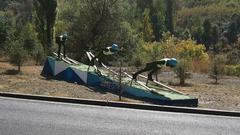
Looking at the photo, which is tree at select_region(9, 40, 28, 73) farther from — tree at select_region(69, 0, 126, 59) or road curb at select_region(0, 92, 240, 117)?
tree at select_region(69, 0, 126, 59)

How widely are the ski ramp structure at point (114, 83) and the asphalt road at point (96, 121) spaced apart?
1.55 meters

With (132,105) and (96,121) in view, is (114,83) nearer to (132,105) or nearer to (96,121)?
(132,105)

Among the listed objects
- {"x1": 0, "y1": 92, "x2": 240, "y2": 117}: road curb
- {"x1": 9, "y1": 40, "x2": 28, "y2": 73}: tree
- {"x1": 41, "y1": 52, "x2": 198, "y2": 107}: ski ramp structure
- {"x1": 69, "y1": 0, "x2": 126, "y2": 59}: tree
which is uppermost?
{"x1": 69, "y1": 0, "x2": 126, "y2": 59}: tree

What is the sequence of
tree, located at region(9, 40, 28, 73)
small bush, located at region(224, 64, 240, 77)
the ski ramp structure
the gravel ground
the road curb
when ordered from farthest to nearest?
small bush, located at region(224, 64, 240, 77) < tree, located at region(9, 40, 28, 73) < the gravel ground < the ski ramp structure < the road curb

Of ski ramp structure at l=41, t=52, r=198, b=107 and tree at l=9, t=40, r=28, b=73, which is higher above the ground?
tree at l=9, t=40, r=28, b=73

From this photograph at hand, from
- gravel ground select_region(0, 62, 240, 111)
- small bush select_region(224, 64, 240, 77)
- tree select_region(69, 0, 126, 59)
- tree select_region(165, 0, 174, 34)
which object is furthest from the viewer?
tree select_region(165, 0, 174, 34)

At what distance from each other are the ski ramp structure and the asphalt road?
1.55 metres

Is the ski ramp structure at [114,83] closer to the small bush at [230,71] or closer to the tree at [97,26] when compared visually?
the small bush at [230,71]

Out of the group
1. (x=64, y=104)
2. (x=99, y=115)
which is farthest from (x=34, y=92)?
(x=99, y=115)

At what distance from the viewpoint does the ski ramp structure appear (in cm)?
1398

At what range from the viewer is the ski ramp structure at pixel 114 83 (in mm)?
13984

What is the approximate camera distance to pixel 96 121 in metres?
10.3

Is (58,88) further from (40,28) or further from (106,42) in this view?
(40,28)

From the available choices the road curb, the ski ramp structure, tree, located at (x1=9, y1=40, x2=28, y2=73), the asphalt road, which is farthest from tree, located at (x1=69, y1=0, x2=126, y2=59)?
the asphalt road
